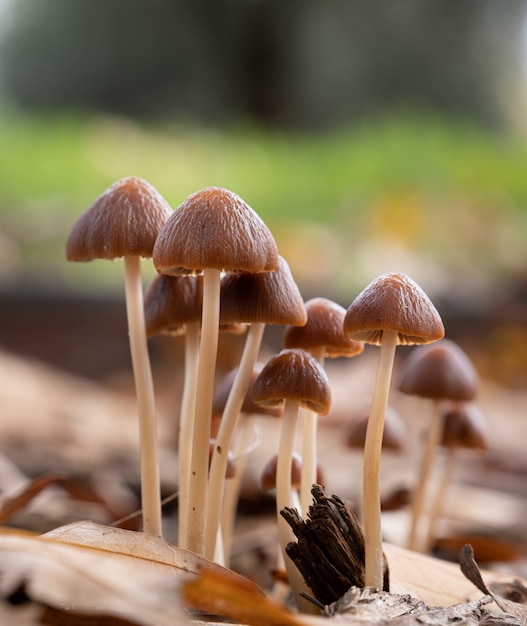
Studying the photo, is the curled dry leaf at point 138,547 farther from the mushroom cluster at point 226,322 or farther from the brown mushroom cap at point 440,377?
the brown mushroom cap at point 440,377

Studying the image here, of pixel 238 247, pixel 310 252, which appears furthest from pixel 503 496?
pixel 310 252

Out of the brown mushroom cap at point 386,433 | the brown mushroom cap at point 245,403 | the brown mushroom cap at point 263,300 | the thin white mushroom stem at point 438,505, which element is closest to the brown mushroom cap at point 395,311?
the brown mushroom cap at point 263,300

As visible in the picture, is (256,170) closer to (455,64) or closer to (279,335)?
(279,335)

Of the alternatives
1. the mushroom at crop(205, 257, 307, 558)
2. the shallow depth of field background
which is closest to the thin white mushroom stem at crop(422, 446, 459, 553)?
the mushroom at crop(205, 257, 307, 558)

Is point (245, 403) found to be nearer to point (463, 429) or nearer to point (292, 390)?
point (292, 390)

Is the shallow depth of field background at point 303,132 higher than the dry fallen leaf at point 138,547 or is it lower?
higher

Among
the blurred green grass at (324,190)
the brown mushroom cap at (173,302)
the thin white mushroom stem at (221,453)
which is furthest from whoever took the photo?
the blurred green grass at (324,190)

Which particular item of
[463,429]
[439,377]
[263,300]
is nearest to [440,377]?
[439,377]
